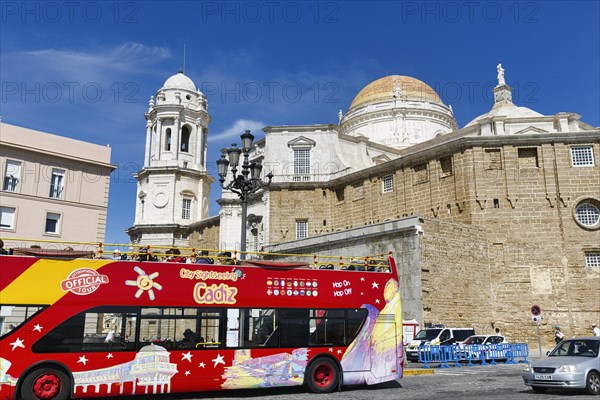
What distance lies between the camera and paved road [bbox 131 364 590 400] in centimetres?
1089

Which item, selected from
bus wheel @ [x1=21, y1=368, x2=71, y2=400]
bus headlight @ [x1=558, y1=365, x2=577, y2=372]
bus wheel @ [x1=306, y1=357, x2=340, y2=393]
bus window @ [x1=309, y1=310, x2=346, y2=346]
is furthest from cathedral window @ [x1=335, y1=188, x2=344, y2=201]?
bus wheel @ [x1=21, y1=368, x2=71, y2=400]

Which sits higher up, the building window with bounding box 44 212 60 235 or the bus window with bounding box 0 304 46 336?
the building window with bounding box 44 212 60 235

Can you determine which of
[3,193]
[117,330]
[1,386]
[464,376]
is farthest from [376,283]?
[3,193]

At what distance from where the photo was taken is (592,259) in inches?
1101

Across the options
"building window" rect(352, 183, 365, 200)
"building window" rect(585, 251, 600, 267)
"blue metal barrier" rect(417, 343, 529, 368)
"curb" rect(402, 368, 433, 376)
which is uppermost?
"building window" rect(352, 183, 365, 200)

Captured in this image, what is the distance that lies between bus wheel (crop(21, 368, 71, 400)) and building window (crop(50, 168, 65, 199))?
18.4 meters

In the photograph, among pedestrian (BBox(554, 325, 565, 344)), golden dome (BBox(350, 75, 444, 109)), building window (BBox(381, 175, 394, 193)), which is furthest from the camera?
golden dome (BBox(350, 75, 444, 109))

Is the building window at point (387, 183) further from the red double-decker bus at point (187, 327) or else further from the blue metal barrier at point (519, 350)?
the red double-decker bus at point (187, 327)

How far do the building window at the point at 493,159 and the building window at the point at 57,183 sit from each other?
23204mm

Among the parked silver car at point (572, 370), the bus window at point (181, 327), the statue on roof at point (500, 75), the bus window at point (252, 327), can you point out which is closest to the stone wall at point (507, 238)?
the parked silver car at point (572, 370)

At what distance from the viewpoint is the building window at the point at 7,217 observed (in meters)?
24.5

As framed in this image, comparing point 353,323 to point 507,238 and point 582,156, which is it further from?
point 582,156

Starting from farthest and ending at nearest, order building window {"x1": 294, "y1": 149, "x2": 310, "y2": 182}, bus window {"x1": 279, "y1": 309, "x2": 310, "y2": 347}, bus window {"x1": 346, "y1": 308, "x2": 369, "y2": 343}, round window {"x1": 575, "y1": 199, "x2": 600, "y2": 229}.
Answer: building window {"x1": 294, "y1": 149, "x2": 310, "y2": 182} → round window {"x1": 575, "y1": 199, "x2": 600, "y2": 229} → bus window {"x1": 346, "y1": 308, "x2": 369, "y2": 343} → bus window {"x1": 279, "y1": 309, "x2": 310, "y2": 347}

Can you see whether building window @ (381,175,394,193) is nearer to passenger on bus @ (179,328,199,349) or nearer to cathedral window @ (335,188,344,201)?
cathedral window @ (335,188,344,201)
